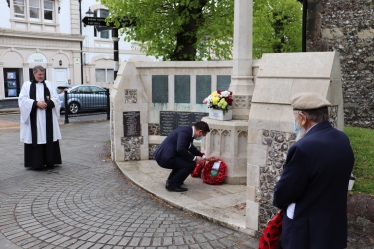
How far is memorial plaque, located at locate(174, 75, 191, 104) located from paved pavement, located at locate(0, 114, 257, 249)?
2.08 metres

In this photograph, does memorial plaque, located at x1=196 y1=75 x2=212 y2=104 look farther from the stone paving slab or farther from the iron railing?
the iron railing

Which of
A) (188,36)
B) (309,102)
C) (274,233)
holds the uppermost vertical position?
(188,36)

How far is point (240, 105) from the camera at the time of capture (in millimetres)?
7004

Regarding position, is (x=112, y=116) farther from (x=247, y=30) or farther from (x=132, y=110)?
(x=247, y=30)

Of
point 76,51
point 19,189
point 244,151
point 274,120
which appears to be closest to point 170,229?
point 274,120

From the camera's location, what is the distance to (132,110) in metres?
8.45

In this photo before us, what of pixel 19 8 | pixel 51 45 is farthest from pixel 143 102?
pixel 51 45

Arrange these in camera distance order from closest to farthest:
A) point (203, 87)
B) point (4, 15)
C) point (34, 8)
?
1. point (203, 87)
2. point (4, 15)
3. point (34, 8)

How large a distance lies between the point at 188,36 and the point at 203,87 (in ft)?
16.3

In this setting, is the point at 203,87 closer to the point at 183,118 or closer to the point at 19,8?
the point at 183,118

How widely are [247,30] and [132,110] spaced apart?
306cm

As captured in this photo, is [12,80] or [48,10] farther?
[48,10]

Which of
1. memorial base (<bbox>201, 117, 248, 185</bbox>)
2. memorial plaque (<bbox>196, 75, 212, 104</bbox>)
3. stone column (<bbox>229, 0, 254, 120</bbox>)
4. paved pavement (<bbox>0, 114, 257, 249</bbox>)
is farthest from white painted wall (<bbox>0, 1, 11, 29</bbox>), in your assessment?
memorial base (<bbox>201, 117, 248, 185</bbox>)

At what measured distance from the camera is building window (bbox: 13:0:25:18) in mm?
24312
